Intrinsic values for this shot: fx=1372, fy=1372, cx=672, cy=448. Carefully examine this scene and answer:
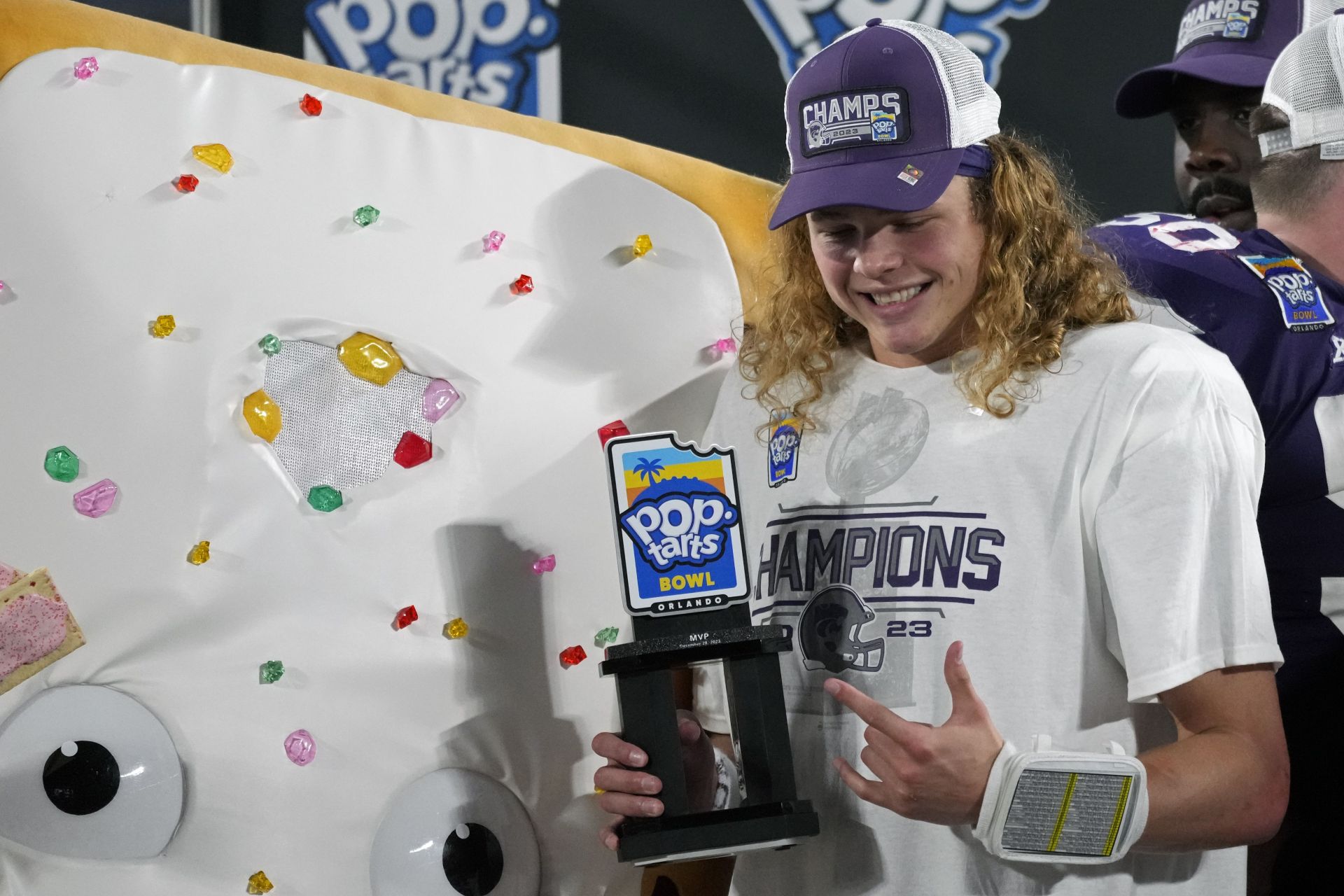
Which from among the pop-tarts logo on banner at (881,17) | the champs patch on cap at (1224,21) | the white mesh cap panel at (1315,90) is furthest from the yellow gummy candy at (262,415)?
the champs patch on cap at (1224,21)

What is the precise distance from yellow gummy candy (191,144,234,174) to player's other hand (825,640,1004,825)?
78 centimetres

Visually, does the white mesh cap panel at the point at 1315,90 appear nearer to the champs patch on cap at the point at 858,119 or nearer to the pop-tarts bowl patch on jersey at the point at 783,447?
the champs patch on cap at the point at 858,119

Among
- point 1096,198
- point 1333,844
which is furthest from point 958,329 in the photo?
point 1096,198

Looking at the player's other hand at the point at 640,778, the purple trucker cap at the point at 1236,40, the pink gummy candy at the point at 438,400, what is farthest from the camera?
the purple trucker cap at the point at 1236,40

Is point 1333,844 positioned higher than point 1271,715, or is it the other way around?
point 1271,715

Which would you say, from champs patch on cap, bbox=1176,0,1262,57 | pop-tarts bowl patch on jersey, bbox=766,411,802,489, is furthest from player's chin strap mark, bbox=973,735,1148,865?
champs patch on cap, bbox=1176,0,1262,57

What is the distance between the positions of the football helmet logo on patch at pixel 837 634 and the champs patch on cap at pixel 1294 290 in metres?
0.68

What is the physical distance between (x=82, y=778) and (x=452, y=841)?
35 centimetres

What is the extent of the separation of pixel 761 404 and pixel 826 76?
35 cm

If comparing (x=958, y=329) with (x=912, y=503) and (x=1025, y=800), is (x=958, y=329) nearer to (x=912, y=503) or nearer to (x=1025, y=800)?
(x=912, y=503)

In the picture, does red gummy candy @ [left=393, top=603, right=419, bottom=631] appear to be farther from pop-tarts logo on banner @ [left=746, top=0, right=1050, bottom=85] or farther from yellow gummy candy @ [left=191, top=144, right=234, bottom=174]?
pop-tarts logo on banner @ [left=746, top=0, right=1050, bottom=85]

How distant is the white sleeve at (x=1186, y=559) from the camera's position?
3.80ft

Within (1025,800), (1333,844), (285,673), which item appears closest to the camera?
(1025,800)

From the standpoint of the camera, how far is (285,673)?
1.33 metres
